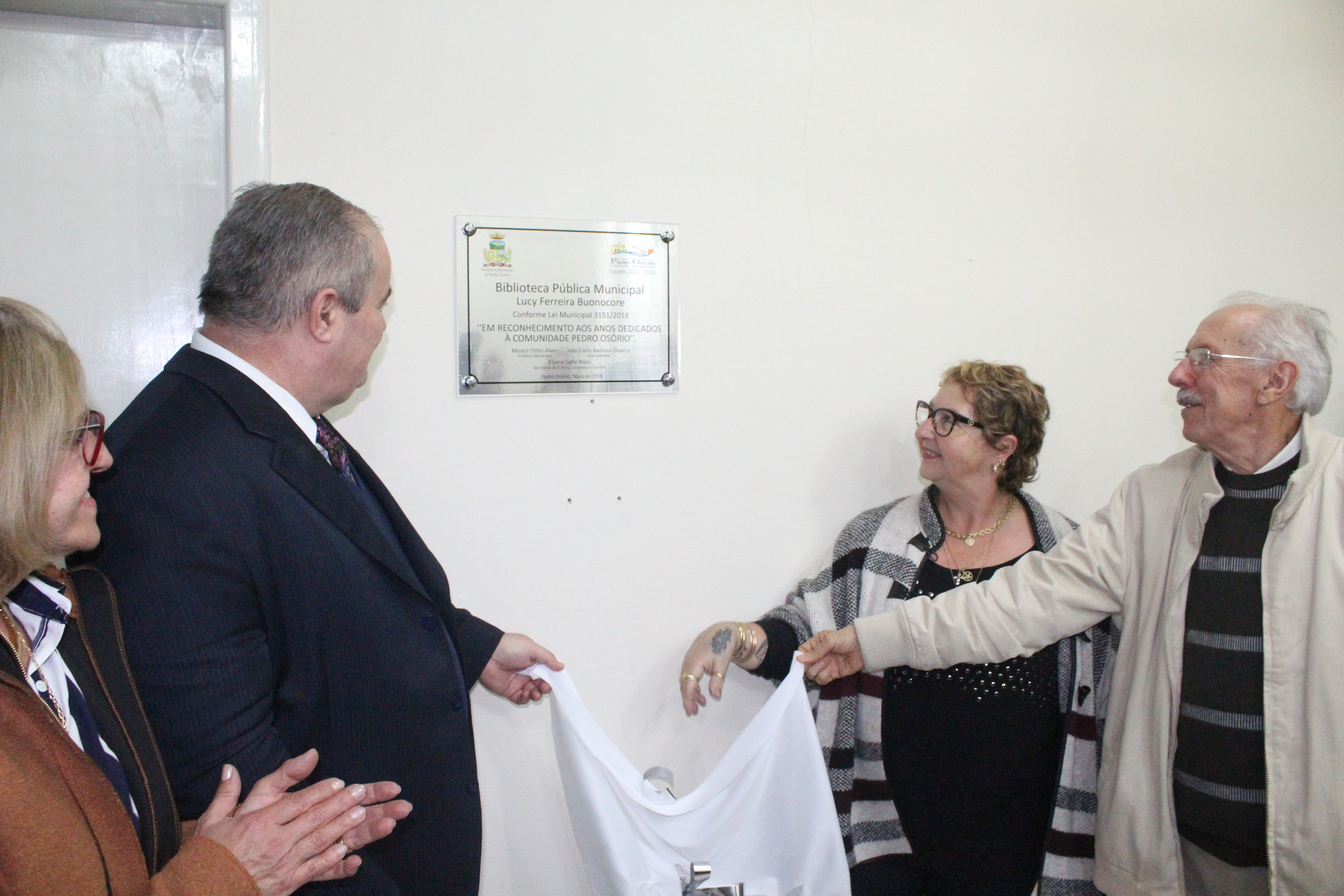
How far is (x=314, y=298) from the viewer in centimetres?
124

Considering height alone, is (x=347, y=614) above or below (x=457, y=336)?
below

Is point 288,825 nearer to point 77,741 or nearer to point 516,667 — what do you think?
point 77,741

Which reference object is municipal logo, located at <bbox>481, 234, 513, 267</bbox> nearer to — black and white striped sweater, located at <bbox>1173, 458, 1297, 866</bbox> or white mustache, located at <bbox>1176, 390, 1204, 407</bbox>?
white mustache, located at <bbox>1176, 390, 1204, 407</bbox>

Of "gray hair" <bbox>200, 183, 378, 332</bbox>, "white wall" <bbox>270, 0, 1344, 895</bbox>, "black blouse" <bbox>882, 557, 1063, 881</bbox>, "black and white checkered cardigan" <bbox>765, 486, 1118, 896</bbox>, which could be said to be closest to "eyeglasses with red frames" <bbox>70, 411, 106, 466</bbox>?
"gray hair" <bbox>200, 183, 378, 332</bbox>

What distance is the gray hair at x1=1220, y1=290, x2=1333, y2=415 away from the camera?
148cm

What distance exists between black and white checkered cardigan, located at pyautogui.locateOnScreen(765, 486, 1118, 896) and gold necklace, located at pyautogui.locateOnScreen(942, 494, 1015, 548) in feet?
0.11

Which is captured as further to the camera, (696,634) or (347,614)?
(696,634)

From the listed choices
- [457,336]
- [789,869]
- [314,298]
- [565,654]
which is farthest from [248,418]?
[789,869]

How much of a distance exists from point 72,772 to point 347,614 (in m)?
0.38

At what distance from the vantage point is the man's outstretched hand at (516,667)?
1.66m

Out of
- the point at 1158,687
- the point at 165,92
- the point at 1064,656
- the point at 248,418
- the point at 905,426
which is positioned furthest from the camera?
the point at 905,426

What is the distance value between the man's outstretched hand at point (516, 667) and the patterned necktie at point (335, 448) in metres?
0.45

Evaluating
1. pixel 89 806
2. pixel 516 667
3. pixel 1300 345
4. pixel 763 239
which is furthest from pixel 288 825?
pixel 1300 345

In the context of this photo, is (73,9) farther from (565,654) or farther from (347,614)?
(565,654)
